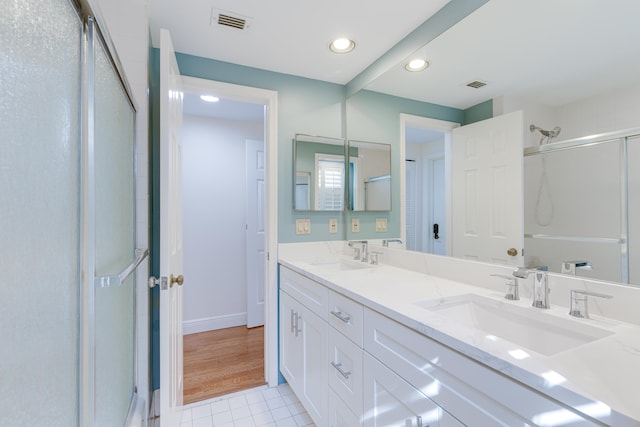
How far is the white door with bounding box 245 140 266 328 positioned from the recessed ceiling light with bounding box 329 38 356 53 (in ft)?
4.82

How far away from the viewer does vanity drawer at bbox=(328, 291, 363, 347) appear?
3.80 feet

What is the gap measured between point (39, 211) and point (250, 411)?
175 cm

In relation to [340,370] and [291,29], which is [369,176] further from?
[340,370]

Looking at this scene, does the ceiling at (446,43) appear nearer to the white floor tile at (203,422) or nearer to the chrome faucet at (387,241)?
the chrome faucet at (387,241)

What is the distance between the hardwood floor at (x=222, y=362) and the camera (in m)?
2.04

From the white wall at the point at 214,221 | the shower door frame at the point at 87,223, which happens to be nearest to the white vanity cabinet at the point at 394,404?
the shower door frame at the point at 87,223

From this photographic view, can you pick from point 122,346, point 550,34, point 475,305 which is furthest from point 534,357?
point 122,346

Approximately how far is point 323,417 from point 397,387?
70 centimetres

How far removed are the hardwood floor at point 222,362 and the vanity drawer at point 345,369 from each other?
1017 mm

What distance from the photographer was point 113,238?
1.02 m

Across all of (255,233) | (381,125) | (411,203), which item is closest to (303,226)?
(411,203)

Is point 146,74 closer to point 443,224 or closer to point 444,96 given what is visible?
point 444,96

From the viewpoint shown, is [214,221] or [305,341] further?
[214,221]

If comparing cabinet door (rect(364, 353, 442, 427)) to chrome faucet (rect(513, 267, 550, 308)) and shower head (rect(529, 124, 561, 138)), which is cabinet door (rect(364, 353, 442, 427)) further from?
shower head (rect(529, 124, 561, 138))
